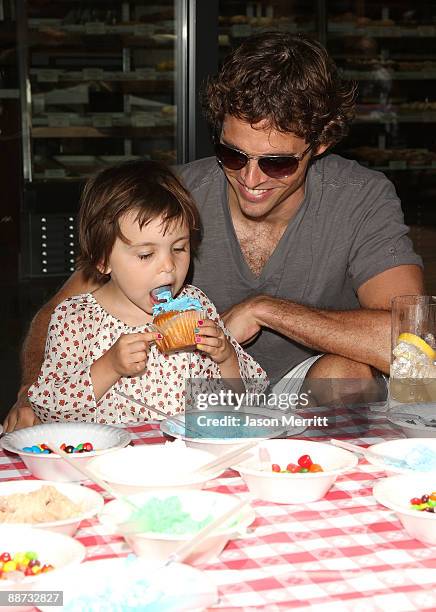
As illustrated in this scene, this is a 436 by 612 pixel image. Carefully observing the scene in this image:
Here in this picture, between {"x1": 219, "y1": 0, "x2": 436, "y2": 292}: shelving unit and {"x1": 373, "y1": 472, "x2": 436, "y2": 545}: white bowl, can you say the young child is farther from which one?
{"x1": 219, "y1": 0, "x2": 436, "y2": 292}: shelving unit

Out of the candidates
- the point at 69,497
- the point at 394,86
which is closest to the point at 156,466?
the point at 69,497

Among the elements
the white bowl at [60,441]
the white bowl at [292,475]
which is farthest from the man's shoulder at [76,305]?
the white bowl at [292,475]

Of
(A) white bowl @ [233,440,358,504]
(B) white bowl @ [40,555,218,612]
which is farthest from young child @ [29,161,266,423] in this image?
(B) white bowl @ [40,555,218,612]

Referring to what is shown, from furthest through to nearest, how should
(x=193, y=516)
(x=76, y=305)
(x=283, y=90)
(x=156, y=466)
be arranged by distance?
(x=283, y=90)
(x=76, y=305)
(x=156, y=466)
(x=193, y=516)

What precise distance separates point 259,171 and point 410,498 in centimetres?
148

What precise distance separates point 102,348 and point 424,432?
1041 mm

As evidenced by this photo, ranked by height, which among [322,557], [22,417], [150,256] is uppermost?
[150,256]

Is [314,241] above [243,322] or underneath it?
above

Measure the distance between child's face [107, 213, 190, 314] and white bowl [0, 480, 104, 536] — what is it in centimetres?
98

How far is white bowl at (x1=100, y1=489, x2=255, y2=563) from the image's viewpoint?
147 cm

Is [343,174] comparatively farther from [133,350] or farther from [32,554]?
[32,554]

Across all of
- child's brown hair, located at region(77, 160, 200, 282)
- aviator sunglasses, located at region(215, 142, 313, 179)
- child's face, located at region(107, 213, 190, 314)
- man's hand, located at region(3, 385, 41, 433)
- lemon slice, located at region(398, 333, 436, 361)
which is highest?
aviator sunglasses, located at region(215, 142, 313, 179)

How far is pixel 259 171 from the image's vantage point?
9.84ft

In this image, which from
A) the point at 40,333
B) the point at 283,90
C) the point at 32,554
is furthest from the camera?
the point at 40,333
